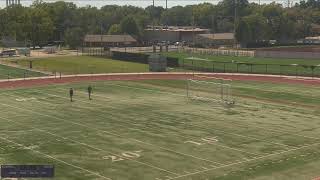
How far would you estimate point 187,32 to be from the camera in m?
177

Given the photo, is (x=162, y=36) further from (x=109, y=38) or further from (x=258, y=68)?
(x=258, y=68)

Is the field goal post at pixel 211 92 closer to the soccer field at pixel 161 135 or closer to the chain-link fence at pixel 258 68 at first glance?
the soccer field at pixel 161 135

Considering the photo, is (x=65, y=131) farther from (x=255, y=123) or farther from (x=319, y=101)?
(x=319, y=101)

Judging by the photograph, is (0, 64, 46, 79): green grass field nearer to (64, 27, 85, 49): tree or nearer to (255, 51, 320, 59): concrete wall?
(255, 51, 320, 59): concrete wall

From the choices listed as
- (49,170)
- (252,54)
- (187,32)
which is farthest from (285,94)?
(187,32)

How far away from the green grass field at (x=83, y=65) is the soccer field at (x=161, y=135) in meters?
22.5

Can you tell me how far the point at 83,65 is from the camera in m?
83.4

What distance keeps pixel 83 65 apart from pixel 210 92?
35055mm

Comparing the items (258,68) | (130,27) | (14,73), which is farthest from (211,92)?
(130,27)

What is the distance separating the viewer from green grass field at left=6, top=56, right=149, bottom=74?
7550 centimetres

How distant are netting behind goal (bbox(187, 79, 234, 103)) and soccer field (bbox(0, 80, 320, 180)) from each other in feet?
3.67

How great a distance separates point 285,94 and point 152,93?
1291cm

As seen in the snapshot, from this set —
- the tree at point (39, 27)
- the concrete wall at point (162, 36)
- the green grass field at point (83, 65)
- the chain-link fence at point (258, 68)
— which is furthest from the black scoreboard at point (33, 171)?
the concrete wall at point (162, 36)

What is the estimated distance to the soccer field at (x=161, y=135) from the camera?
25.7 m
